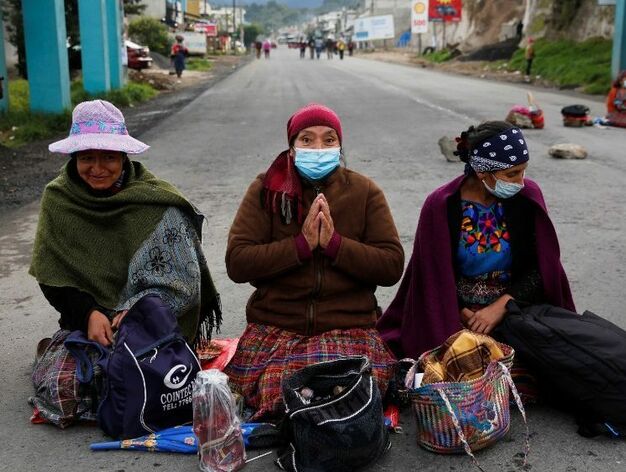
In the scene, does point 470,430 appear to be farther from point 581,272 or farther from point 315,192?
point 581,272

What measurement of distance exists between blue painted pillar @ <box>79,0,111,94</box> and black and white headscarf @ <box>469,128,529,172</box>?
17099mm

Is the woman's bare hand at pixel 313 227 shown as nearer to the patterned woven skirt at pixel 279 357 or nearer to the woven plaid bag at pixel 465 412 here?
the patterned woven skirt at pixel 279 357

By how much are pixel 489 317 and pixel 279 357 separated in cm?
95

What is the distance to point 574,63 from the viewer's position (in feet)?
88.7

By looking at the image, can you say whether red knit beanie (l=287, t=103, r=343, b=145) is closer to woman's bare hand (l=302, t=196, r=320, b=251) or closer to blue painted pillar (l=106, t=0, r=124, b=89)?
woman's bare hand (l=302, t=196, r=320, b=251)

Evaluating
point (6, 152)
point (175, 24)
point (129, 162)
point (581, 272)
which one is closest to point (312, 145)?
point (129, 162)

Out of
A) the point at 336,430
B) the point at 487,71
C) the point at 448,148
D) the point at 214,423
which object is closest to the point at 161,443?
the point at 214,423

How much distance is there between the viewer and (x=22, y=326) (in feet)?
15.5

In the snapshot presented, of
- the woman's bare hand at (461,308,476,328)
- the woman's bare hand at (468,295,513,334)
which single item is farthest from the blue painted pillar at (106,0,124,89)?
the woman's bare hand at (468,295,513,334)

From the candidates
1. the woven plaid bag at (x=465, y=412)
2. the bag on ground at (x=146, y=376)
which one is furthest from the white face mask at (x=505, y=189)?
the bag on ground at (x=146, y=376)

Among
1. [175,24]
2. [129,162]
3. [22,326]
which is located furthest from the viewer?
[175,24]

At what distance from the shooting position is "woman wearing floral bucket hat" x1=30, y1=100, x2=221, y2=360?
3566 millimetres

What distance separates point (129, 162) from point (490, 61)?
37.5 m

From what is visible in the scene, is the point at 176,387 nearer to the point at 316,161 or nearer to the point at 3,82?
the point at 316,161
